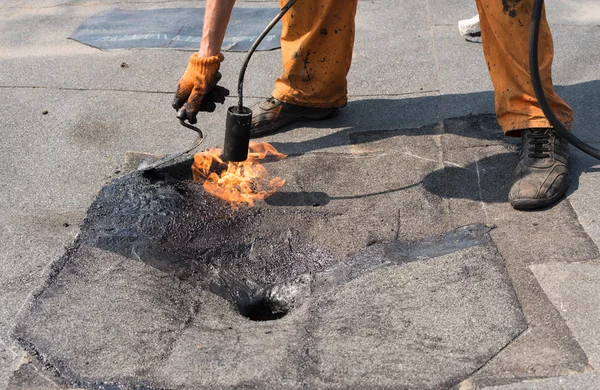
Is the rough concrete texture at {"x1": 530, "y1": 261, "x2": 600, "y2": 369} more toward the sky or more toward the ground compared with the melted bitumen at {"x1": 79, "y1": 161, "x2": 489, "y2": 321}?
more toward the sky

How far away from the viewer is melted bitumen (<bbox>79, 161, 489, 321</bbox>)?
284 centimetres

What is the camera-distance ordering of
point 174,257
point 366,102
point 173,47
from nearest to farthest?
1. point 174,257
2. point 366,102
3. point 173,47

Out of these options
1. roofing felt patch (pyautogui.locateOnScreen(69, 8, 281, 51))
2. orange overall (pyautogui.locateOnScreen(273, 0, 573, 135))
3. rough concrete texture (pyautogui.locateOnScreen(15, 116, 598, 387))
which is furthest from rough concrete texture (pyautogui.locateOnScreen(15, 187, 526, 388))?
roofing felt patch (pyautogui.locateOnScreen(69, 8, 281, 51))

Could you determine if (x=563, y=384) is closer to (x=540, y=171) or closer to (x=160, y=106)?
(x=540, y=171)

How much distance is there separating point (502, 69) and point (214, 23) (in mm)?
1376

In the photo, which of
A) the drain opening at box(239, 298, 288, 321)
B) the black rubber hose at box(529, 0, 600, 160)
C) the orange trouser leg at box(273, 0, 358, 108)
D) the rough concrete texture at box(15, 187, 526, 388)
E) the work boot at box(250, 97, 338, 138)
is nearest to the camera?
the rough concrete texture at box(15, 187, 526, 388)

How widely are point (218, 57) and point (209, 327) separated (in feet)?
4.10

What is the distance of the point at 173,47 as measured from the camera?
504cm

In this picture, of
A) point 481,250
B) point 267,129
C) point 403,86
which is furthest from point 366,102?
point 481,250

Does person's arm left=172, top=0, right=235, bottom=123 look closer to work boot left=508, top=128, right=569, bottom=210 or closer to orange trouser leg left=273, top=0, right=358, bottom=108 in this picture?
orange trouser leg left=273, top=0, right=358, bottom=108

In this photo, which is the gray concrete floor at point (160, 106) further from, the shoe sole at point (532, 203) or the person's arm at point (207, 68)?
the person's arm at point (207, 68)

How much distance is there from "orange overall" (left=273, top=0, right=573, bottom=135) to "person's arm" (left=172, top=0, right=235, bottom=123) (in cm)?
74

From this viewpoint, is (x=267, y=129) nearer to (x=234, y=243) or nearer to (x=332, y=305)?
(x=234, y=243)

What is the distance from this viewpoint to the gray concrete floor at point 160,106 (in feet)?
8.96
